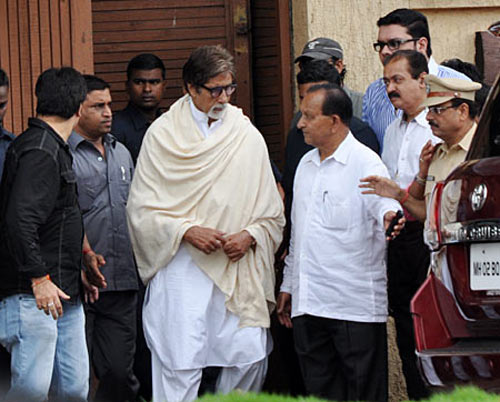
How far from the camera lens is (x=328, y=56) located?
25.6 ft

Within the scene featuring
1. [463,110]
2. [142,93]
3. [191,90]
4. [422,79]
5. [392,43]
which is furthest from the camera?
[142,93]

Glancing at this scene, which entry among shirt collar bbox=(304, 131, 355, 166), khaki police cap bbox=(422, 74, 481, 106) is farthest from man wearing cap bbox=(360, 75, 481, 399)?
shirt collar bbox=(304, 131, 355, 166)

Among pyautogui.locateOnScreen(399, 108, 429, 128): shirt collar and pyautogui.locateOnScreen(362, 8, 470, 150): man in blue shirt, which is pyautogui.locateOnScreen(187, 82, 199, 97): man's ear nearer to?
pyautogui.locateOnScreen(362, 8, 470, 150): man in blue shirt

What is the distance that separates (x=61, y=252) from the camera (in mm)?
6172

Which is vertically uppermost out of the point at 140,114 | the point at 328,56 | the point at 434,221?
the point at 328,56

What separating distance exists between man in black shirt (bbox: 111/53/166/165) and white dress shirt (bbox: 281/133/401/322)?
2043 mm

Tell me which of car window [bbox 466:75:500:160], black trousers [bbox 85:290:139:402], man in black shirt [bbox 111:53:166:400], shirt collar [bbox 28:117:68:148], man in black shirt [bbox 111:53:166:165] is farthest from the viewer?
man in black shirt [bbox 111:53:166:165]

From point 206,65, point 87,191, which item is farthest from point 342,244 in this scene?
point 87,191

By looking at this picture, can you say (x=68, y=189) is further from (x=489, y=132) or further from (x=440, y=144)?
(x=489, y=132)

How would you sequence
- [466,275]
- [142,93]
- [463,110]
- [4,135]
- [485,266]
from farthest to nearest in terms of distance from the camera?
[142,93], [4,135], [463,110], [466,275], [485,266]

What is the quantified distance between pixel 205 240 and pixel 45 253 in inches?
42.7

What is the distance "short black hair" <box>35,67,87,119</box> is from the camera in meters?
6.27

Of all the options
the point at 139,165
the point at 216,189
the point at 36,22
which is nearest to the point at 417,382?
the point at 216,189

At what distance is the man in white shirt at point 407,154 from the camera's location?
679 cm
